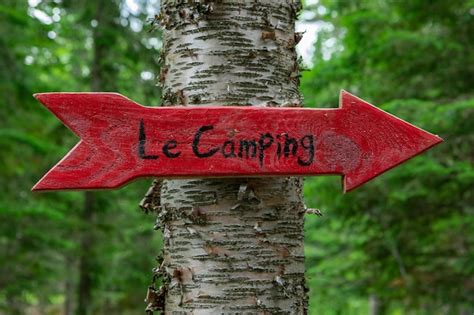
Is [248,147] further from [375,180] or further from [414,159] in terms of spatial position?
[375,180]

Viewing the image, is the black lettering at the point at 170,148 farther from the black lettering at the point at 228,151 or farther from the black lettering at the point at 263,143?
the black lettering at the point at 263,143

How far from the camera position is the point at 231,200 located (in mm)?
1769

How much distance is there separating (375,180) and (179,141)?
4435 mm

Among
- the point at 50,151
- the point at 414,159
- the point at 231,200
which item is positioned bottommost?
the point at 231,200

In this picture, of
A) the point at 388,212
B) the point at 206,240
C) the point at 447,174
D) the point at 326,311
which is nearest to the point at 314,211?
the point at 206,240

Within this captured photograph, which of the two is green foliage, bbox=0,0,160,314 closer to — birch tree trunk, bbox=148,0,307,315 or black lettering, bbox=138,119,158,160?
birch tree trunk, bbox=148,0,307,315

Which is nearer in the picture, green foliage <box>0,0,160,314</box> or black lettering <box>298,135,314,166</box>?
black lettering <box>298,135,314,166</box>

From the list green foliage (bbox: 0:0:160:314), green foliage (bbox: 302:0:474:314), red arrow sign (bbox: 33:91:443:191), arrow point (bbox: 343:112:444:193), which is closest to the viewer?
red arrow sign (bbox: 33:91:443:191)

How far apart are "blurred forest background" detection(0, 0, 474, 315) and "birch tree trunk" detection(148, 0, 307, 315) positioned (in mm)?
3184

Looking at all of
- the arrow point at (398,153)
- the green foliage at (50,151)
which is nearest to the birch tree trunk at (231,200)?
the arrow point at (398,153)

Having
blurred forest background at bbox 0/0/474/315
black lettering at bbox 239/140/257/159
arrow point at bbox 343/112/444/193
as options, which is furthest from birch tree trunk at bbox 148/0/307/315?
blurred forest background at bbox 0/0/474/315

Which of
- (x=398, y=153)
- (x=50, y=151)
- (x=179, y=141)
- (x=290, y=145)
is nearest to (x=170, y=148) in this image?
(x=179, y=141)

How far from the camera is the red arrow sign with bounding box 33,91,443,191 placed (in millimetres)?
1670

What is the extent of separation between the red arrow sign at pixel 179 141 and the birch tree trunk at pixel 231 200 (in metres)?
0.12
